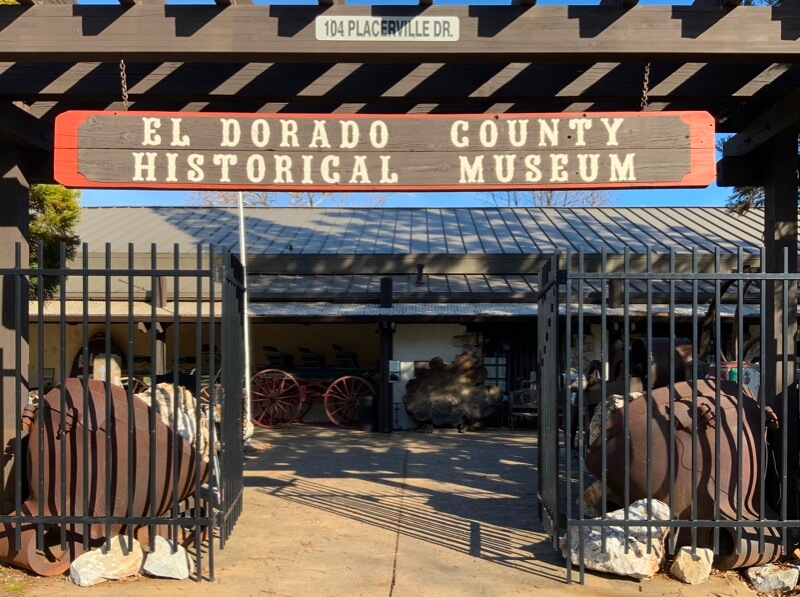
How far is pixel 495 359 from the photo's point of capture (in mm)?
16344

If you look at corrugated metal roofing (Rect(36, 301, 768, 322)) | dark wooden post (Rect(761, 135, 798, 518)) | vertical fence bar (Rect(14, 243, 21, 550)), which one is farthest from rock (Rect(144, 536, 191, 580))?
corrugated metal roofing (Rect(36, 301, 768, 322))

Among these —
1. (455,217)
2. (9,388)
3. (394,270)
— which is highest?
(455,217)

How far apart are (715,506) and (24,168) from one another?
218 inches

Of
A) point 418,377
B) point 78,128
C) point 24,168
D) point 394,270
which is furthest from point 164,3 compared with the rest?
point 394,270

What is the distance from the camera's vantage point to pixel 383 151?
202 inches

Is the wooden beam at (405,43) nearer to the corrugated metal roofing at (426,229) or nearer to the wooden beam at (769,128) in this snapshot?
the wooden beam at (769,128)

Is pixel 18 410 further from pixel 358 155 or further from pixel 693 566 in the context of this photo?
pixel 693 566

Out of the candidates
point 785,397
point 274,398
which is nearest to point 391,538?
point 785,397

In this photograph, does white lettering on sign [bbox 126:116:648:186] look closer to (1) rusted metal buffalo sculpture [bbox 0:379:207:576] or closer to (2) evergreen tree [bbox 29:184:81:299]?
(1) rusted metal buffalo sculpture [bbox 0:379:207:576]

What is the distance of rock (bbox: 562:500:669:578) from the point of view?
5.66 metres

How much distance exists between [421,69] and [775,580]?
4.12 m

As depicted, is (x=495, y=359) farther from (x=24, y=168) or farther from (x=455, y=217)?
(x=24, y=168)

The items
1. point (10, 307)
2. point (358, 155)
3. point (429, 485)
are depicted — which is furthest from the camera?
point (429, 485)

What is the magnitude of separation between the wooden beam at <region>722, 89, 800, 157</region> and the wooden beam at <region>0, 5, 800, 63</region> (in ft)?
2.92
